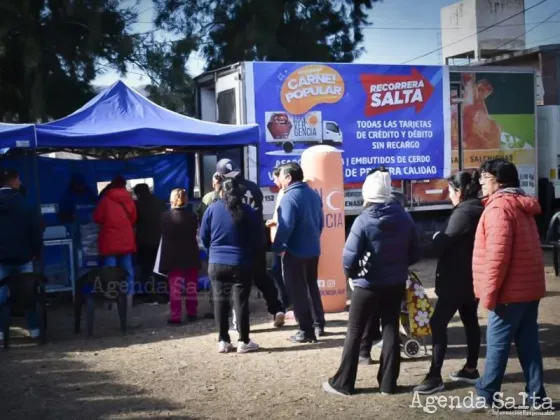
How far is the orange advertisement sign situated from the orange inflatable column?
2.92 meters

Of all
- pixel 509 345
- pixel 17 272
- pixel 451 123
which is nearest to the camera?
pixel 509 345

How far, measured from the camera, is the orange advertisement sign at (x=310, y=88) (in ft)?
38.7

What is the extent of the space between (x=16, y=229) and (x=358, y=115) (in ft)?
20.7

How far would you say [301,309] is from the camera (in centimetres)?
757

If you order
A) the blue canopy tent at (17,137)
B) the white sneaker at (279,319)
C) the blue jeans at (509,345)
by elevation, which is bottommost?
the white sneaker at (279,319)

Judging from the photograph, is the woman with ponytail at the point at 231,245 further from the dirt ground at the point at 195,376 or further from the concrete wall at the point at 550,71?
the concrete wall at the point at 550,71

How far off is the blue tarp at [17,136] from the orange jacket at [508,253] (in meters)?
5.01

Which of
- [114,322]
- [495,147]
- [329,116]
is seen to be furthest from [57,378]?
[495,147]

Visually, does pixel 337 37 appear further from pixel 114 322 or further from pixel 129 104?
pixel 114 322

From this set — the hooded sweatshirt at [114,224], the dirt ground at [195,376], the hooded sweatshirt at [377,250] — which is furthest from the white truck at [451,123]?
the hooded sweatshirt at [377,250]

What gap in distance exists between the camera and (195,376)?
661 centimetres

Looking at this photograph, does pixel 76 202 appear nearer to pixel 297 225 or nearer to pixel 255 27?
pixel 297 225

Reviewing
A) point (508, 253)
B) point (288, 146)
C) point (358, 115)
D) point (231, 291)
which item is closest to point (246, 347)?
point (231, 291)

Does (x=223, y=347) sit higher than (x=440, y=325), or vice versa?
(x=440, y=325)
